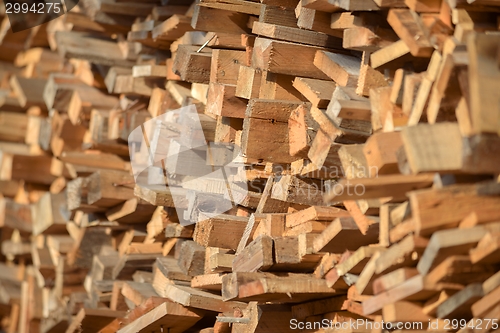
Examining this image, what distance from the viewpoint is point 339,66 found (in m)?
2.29

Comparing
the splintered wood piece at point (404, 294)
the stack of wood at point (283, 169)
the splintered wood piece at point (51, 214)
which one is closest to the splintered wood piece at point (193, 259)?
the stack of wood at point (283, 169)

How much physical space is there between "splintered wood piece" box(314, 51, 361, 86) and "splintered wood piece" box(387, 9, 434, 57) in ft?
0.93

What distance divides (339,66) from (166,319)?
114 centimetres

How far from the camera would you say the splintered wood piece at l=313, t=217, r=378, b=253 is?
203 centimetres

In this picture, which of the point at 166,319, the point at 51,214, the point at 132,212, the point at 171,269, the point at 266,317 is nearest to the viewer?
the point at 266,317

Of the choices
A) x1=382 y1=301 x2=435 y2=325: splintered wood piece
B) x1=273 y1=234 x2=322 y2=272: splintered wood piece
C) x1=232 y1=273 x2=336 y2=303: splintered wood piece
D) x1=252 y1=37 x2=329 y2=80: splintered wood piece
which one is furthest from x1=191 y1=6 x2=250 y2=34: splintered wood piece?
x1=382 y1=301 x2=435 y2=325: splintered wood piece

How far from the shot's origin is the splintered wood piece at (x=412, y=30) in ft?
6.23

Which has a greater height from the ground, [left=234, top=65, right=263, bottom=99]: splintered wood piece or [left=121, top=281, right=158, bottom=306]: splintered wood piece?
[left=234, top=65, right=263, bottom=99]: splintered wood piece

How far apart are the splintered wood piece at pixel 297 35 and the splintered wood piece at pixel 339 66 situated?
72 mm

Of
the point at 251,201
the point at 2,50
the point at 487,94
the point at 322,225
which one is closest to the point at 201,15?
the point at 251,201

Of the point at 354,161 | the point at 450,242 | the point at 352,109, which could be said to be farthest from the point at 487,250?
the point at 352,109

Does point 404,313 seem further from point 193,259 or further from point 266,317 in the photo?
point 193,259

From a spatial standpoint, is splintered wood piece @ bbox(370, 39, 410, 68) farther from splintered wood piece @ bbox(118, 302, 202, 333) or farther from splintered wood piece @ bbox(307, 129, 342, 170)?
splintered wood piece @ bbox(118, 302, 202, 333)

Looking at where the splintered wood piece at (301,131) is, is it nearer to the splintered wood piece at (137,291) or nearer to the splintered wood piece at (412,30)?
the splintered wood piece at (412,30)
